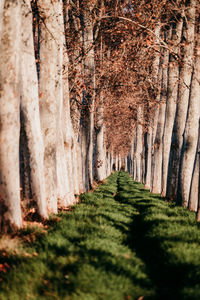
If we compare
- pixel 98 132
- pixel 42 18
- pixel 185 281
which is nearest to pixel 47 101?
pixel 42 18

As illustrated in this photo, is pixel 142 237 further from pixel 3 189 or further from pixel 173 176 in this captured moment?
pixel 173 176

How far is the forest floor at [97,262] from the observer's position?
332 centimetres

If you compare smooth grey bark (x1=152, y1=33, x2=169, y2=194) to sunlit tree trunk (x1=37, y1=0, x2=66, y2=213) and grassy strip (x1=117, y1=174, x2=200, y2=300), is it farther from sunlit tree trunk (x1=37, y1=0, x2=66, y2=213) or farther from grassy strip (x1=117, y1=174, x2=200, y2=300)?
sunlit tree trunk (x1=37, y1=0, x2=66, y2=213)

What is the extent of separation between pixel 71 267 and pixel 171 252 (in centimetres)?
166

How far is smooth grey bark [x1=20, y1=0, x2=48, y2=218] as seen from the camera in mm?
5820

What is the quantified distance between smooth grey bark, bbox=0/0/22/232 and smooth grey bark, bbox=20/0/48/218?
79 cm

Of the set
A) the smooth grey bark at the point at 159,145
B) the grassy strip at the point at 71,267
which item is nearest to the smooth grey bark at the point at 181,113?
the smooth grey bark at the point at 159,145

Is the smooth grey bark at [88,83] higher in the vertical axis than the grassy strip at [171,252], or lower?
higher

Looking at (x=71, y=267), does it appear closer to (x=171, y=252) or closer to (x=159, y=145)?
(x=171, y=252)

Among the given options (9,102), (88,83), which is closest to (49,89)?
(9,102)

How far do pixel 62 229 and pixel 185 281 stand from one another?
2.32 meters

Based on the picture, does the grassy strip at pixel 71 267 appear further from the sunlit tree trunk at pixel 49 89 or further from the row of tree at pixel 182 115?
the row of tree at pixel 182 115

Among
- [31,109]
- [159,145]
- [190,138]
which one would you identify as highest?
[31,109]

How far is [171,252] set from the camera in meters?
4.54
